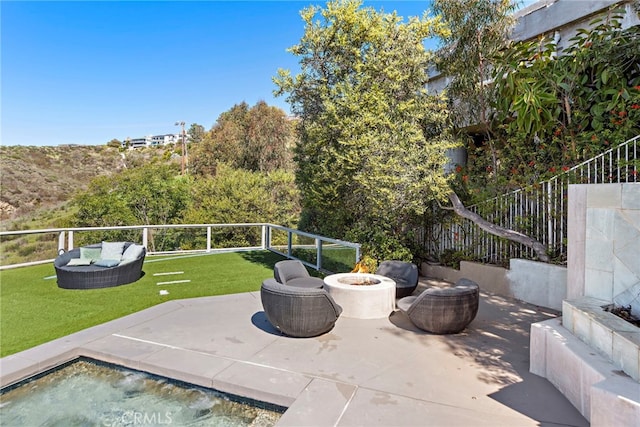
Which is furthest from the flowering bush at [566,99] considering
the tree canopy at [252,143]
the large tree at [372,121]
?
the tree canopy at [252,143]

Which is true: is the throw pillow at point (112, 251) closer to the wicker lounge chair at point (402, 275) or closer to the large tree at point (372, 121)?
the large tree at point (372, 121)

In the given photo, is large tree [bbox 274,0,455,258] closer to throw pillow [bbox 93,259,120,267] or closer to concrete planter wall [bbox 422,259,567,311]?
concrete planter wall [bbox 422,259,567,311]

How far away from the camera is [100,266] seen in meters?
7.16

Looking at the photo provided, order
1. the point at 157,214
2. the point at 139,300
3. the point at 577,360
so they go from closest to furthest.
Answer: the point at 577,360, the point at 139,300, the point at 157,214

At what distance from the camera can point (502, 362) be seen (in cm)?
401

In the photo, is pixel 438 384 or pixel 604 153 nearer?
pixel 438 384

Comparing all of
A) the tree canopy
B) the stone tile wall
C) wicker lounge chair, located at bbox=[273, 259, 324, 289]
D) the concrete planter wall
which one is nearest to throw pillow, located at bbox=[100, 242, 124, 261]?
wicker lounge chair, located at bbox=[273, 259, 324, 289]

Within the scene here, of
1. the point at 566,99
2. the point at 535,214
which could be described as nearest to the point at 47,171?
the point at 535,214

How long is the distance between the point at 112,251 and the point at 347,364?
6224 millimetres

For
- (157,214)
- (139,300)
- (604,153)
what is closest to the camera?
(604,153)

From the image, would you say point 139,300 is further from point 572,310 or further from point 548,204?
point 548,204

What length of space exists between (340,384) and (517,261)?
194 inches

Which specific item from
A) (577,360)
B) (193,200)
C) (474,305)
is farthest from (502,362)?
(193,200)

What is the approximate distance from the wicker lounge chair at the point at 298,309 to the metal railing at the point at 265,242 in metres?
2.78
